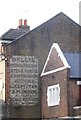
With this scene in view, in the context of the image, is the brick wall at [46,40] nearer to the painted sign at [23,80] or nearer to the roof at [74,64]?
the painted sign at [23,80]

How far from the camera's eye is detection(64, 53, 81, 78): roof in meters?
34.4

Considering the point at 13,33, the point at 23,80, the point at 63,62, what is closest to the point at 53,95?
the point at 63,62

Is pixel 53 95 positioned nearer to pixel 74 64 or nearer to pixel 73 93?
pixel 73 93

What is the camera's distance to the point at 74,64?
1411 inches

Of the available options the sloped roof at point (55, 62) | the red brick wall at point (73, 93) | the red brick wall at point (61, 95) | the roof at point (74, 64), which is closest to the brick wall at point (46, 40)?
the red brick wall at point (61, 95)

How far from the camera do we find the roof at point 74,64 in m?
34.4

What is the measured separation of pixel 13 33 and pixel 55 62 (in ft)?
27.8

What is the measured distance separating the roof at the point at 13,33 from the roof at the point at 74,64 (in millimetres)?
7917

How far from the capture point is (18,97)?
40.2 m

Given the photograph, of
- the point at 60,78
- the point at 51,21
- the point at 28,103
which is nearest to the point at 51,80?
the point at 60,78

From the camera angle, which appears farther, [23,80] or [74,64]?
[23,80]

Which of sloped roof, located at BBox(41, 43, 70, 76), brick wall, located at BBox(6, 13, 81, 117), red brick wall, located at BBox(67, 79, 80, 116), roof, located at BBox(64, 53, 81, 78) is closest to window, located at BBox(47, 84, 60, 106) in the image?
sloped roof, located at BBox(41, 43, 70, 76)

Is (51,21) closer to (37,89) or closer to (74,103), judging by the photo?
(37,89)

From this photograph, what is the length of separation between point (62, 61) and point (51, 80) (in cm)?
259
